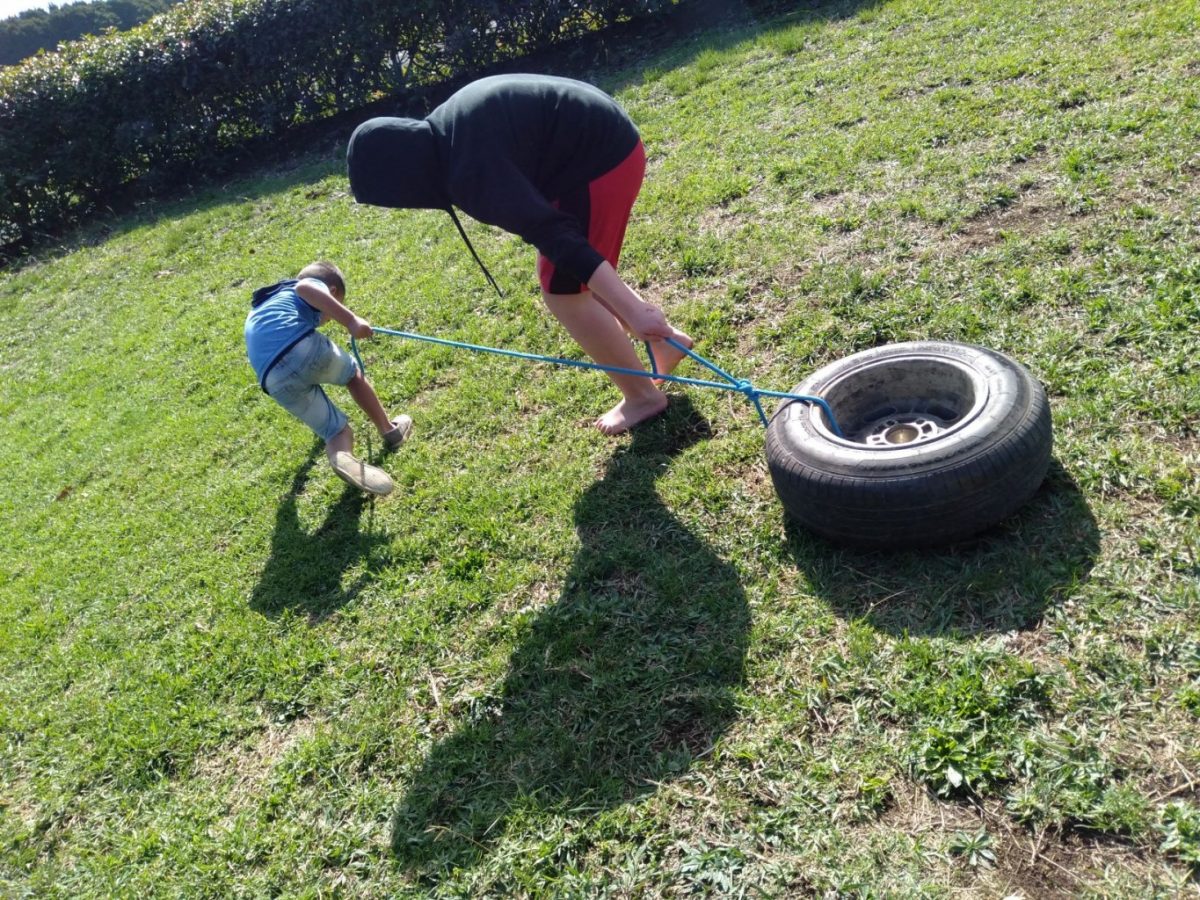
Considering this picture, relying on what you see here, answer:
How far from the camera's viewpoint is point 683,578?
294cm

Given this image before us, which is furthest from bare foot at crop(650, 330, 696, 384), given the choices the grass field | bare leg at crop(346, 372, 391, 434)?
bare leg at crop(346, 372, 391, 434)

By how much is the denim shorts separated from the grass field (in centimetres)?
33

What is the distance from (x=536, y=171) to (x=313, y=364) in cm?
161

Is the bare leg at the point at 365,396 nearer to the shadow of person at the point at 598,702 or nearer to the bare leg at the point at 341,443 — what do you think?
the bare leg at the point at 341,443

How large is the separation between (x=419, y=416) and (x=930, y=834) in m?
3.21

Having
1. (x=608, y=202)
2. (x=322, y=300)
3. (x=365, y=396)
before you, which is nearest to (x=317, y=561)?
(x=365, y=396)

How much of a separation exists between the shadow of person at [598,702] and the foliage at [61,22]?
154 feet

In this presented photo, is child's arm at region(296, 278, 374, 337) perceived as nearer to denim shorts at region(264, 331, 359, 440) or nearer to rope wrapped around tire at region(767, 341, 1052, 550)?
denim shorts at region(264, 331, 359, 440)

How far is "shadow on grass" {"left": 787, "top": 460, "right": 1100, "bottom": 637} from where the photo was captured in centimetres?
246

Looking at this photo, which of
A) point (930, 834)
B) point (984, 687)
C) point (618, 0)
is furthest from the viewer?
point (618, 0)

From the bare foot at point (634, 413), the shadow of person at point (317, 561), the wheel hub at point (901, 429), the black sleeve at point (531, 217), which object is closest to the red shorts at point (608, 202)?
the black sleeve at point (531, 217)

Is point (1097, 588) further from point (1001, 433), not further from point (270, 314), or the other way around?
point (270, 314)

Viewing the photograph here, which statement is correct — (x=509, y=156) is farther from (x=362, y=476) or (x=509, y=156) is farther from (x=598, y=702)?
(x=598, y=702)

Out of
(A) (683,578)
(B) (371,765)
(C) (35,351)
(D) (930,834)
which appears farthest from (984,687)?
(C) (35,351)
